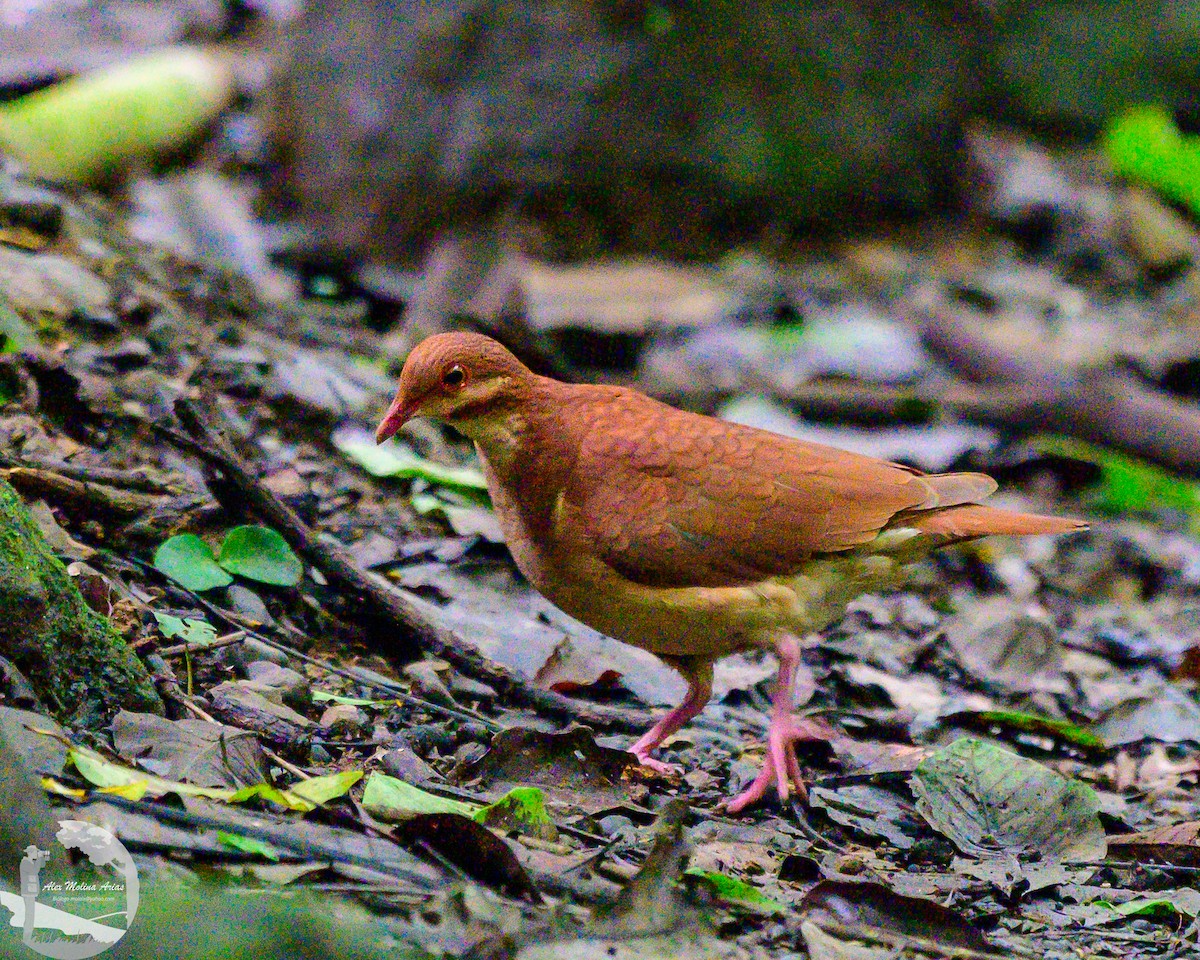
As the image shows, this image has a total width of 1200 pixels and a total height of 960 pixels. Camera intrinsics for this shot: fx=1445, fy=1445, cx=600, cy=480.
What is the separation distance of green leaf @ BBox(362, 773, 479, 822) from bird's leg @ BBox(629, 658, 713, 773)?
99cm

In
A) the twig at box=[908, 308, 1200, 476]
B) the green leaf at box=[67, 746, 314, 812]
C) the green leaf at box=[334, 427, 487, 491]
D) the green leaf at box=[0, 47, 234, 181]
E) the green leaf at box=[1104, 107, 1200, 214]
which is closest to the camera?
the green leaf at box=[67, 746, 314, 812]

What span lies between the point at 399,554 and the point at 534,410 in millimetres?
1142

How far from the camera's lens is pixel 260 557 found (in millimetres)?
4500

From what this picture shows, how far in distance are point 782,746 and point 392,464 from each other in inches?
87.6

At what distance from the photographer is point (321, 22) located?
458 inches

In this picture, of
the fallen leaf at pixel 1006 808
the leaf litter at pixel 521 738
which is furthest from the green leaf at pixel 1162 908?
the fallen leaf at pixel 1006 808

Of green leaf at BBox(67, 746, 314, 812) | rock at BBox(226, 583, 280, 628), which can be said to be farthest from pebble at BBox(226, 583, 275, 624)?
green leaf at BBox(67, 746, 314, 812)

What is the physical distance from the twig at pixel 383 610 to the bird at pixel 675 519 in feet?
1.00

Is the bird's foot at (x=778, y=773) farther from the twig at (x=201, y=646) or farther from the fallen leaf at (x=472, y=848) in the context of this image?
the twig at (x=201, y=646)

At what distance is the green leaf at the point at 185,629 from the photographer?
4055 millimetres

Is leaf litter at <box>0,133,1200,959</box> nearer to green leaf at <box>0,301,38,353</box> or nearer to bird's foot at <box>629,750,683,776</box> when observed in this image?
bird's foot at <box>629,750,683,776</box>

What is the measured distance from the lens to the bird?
14.2ft

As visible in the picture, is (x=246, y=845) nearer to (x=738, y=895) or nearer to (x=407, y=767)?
(x=407, y=767)

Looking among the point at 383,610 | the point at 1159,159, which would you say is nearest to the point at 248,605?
the point at 383,610
